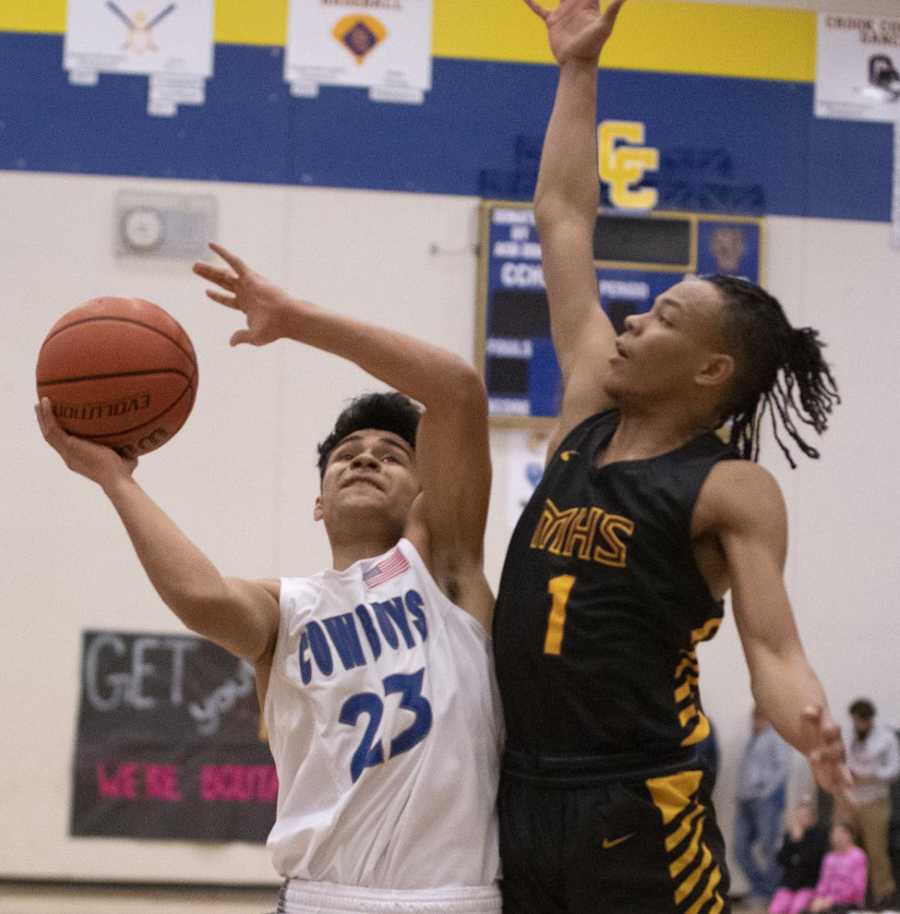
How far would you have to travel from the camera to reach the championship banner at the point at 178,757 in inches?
411

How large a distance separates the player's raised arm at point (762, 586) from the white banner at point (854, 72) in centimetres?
891

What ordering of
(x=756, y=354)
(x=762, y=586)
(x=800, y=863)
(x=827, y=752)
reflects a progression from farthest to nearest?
(x=800, y=863) < (x=756, y=354) < (x=762, y=586) < (x=827, y=752)

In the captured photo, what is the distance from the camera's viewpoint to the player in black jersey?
3004 millimetres

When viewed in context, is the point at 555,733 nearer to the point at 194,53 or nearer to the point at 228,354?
the point at 228,354

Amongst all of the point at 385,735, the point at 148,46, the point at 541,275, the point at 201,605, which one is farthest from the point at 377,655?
the point at 148,46

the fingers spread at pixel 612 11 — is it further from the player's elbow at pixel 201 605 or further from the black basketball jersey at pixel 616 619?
the player's elbow at pixel 201 605

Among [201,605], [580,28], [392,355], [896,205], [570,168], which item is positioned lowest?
[201,605]

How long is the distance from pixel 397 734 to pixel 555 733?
35 cm

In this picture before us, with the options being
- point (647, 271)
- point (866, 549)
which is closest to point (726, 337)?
point (647, 271)

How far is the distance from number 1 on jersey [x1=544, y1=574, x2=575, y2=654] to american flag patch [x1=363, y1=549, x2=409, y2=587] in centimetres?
42

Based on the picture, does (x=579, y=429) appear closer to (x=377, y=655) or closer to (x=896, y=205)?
(x=377, y=655)

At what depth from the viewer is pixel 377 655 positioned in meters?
3.28

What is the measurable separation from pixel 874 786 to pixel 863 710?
1.73ft

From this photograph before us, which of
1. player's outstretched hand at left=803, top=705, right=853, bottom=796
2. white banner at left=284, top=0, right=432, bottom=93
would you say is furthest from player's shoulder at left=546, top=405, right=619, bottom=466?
white banner at left=284, top=0, right=432, bottom=93
